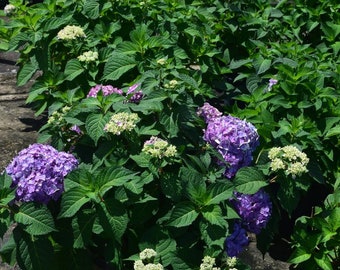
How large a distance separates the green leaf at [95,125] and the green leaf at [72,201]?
0.96 ft

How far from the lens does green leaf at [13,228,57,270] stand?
241cm

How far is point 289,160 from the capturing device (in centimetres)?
259

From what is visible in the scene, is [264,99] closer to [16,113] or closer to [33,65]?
[33,65]

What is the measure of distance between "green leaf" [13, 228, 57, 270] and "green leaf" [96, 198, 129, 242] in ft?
0.75

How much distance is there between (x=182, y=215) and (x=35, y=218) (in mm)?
526

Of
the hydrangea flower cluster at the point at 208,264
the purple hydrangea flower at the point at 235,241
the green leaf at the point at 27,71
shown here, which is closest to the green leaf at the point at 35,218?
the hydrangea flower cluster at the point at 208,264

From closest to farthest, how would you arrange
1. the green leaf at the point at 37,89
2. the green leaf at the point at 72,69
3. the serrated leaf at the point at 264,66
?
the green leaf at the point at 72,69 < the green leaf at the point at 37,89 < the serrated leaf at the point at 264,66

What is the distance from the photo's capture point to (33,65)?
3.46 meters

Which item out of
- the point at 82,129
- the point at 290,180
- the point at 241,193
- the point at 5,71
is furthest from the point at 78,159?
the point at 5,71


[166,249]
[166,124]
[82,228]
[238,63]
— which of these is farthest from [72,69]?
[166,249]

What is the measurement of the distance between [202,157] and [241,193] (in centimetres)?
21

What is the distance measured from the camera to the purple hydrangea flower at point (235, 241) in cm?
257

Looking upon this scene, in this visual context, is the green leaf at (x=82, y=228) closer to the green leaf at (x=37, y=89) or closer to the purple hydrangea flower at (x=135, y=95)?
the purple hydrangea flower at (x=135, y=95)

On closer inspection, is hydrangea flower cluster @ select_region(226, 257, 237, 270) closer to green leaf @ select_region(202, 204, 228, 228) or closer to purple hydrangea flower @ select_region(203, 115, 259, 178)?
green leaf @ select_region(202, 204, 228, 228)
